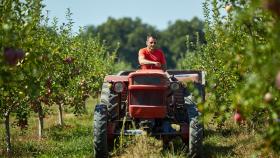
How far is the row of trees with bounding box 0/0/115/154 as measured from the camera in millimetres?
5148

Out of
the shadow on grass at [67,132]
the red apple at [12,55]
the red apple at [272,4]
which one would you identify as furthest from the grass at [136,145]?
the red apple at [272,4]

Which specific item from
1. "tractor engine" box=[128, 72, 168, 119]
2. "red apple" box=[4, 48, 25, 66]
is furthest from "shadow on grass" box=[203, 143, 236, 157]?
"red apple" box=[4, 48, 25, 66]

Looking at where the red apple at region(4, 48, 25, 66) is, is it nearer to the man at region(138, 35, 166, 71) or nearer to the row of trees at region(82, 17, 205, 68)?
the man at region(138, 35, 166, 71)

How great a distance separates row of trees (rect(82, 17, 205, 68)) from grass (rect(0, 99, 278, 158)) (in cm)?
8638

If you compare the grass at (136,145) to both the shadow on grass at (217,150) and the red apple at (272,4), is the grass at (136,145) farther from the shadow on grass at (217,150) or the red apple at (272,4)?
the red apple at (272,4)

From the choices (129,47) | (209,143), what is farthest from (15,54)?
(129,47)

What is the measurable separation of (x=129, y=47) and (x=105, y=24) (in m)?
14.0

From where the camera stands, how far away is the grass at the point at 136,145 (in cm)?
874

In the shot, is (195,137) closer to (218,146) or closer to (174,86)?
(174,86)

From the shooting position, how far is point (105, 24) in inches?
4941

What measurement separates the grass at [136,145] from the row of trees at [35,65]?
19.2 inches

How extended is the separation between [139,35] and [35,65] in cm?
11353

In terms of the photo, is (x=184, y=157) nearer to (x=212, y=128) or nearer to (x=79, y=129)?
(x=212, y=128)

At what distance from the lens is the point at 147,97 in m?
8.87
